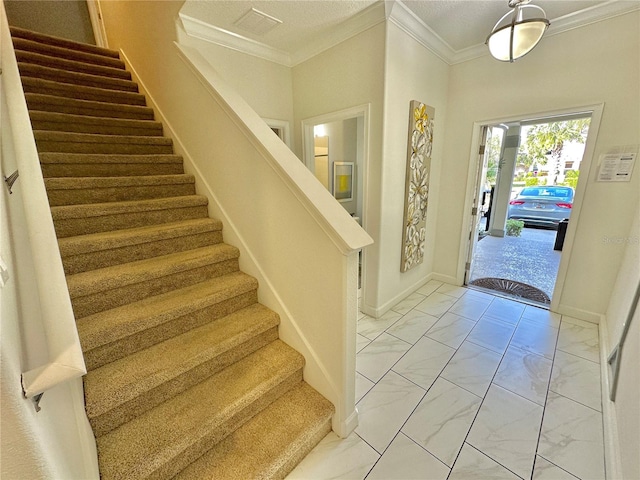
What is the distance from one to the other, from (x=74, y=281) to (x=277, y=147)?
1312mm

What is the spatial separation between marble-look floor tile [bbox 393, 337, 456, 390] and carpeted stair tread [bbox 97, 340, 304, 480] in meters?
0.90

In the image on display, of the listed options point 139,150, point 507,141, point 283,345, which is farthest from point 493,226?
point 139,150

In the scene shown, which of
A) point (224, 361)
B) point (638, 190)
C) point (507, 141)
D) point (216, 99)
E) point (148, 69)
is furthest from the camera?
point (507, 141)

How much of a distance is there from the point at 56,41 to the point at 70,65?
0.63 m

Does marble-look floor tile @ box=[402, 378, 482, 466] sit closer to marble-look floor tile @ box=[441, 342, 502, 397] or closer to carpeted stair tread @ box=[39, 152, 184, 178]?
marble-look floor tile @ box=[441, 342, 502, 397]

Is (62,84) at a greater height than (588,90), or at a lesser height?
greater

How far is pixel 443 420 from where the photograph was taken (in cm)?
158

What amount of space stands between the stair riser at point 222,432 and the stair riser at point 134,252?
0.96 m

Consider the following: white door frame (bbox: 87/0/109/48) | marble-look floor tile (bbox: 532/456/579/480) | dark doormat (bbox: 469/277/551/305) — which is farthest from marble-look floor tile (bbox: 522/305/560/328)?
white door frame (bbox: 87/0/109/48)

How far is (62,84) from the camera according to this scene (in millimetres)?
2445

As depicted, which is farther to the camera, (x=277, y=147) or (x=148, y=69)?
(x=148, y=69)

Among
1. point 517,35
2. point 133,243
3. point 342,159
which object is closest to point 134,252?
point 133,243

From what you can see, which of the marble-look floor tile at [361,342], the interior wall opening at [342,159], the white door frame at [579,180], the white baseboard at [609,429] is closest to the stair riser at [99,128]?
the interior wall opening at [342,159]

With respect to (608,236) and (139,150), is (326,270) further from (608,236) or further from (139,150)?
(608,236)
